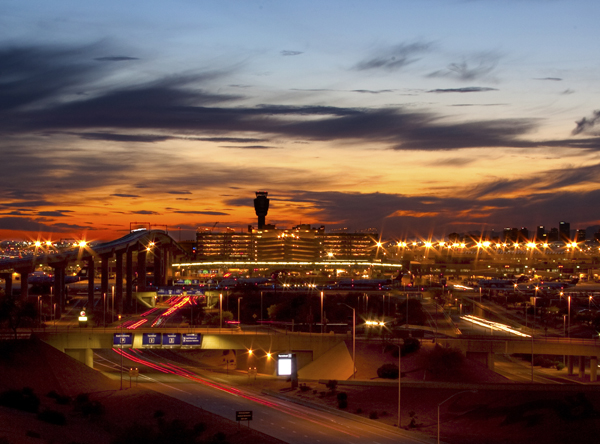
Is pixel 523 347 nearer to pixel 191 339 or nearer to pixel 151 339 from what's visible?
pixel 191 339

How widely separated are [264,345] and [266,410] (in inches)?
732

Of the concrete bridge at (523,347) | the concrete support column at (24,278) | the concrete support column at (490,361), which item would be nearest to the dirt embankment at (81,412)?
the concrete bridge at (523,347)

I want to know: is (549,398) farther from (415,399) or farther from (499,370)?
Result: (499,370)

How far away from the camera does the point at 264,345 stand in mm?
72875

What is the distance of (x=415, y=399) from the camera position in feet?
190

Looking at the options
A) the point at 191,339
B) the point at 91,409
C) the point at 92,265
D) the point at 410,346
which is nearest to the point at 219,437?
the point at 91,409

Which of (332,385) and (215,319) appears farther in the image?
(215,319)

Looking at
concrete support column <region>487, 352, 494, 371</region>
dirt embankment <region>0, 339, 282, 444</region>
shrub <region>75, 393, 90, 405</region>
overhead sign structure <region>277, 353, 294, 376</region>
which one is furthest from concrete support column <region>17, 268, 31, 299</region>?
concrete support column <region>487, 352, 494, 371</region>

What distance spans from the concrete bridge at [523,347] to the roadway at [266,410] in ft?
73.1

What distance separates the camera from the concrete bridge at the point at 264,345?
7006 centimetres

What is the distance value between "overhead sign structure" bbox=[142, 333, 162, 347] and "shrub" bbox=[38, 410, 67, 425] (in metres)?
21.9

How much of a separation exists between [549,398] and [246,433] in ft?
79.9

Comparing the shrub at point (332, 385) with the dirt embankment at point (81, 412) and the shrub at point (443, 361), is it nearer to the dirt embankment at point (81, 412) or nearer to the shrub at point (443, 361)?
the shrub at point (443, 361)

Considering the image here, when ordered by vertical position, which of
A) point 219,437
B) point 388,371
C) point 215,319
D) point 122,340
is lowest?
point 219,437
